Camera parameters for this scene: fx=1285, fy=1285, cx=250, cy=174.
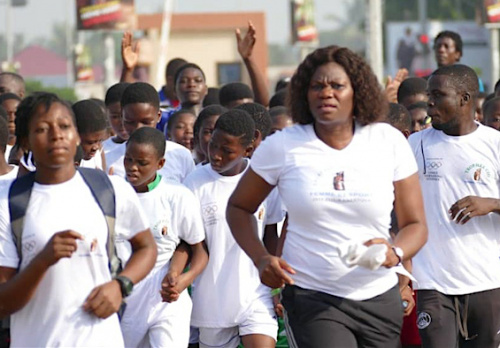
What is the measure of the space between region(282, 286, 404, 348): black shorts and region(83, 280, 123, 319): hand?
960mm

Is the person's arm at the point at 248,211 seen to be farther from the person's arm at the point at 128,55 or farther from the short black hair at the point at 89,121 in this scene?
the person's arm at the point at 128,55

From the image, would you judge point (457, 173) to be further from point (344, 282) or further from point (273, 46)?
point (273, 46)

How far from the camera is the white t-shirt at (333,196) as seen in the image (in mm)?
6000

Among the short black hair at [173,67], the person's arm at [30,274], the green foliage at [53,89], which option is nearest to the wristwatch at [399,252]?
the person's arm at [30,274]

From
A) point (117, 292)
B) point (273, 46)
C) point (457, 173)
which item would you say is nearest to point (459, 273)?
point (457, 173)

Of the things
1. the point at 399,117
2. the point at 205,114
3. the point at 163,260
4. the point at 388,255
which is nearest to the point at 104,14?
the point at 205,114

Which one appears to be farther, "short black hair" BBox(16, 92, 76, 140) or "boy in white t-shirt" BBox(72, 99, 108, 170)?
"boy in white t-shirt" BBox(72, 99, 108, 170)

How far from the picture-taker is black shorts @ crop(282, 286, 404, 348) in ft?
20.0

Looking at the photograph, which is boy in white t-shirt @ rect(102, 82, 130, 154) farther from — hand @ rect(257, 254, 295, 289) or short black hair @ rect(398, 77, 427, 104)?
hand @ rect(257, 254, 295, 289)

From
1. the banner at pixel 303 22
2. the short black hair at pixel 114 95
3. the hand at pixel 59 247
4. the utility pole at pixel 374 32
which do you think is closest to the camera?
the hand at pixel 59 247

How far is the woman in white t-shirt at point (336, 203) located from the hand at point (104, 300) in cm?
73

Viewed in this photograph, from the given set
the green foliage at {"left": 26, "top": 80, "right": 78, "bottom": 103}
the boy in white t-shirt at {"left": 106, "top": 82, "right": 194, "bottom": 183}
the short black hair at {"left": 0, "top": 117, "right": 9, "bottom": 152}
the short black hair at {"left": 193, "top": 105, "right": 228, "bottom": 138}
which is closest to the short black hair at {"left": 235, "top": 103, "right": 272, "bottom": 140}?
the short black hair at {"left": 193, "top": 105, "right": 228, "bottom": 138}


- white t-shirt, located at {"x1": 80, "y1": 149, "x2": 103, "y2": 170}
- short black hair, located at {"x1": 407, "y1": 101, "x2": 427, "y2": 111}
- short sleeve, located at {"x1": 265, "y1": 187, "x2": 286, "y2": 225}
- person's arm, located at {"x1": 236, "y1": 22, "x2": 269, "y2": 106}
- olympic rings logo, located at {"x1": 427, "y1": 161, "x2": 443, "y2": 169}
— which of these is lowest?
short sleeve, located at {"x1": 265, "y1": 187, "x2": 286, "y2": 225}

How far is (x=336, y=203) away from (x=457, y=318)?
2.31m
